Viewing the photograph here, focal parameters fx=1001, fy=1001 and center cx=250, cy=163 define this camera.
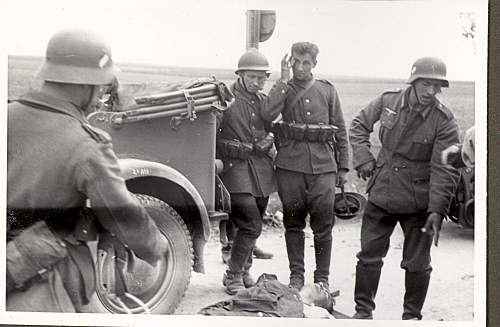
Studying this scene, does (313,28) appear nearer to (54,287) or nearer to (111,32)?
(111,32)

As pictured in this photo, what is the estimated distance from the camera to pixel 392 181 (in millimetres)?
4449

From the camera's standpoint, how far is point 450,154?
14.5 feet

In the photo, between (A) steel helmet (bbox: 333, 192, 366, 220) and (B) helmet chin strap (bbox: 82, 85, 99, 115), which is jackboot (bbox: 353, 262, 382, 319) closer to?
(A) steel helmet (bbox: 333, 192, 366, 220)

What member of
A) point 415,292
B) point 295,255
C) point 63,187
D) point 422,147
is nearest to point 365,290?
point 415,292

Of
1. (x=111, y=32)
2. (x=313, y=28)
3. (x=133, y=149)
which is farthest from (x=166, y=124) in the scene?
(x=313, y=28)

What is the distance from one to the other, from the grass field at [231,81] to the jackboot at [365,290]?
0.37m

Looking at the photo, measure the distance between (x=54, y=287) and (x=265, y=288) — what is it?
36.8 inches

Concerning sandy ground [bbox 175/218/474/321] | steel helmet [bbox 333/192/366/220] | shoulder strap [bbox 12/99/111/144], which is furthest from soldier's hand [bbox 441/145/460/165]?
shoulder strap [bbox 12/99/111/144]

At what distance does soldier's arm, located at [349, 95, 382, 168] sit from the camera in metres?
4.43

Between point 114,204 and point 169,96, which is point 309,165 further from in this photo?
point 114,204

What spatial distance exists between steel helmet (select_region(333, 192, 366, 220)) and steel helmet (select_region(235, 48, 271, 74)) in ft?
2.15

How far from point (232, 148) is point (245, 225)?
13.7 inches

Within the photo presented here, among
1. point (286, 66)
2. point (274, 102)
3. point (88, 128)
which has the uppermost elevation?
point (286, 66)

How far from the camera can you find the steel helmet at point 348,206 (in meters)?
4.44
